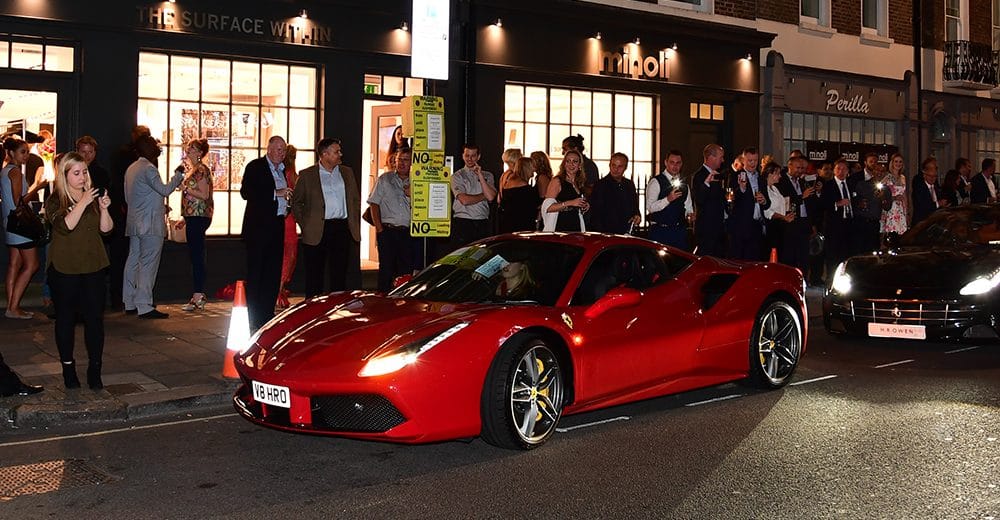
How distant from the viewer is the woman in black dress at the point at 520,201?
13.4 meters

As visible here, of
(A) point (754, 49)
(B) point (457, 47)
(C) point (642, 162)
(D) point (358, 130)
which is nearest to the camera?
(D) point (358, 130)

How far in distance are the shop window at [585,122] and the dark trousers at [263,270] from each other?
7.06m

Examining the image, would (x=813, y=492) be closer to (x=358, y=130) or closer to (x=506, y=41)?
(x=358, y=130)

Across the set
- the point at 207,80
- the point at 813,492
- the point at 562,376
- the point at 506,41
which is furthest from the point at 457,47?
the point at 813,492

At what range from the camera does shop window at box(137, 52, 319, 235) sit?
14328 millimetres

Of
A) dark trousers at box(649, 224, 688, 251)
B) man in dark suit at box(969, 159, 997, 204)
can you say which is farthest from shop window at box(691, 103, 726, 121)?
dark trousers at box(649, 224, 688, 251)

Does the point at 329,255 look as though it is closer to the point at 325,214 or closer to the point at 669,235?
the point at 325,214

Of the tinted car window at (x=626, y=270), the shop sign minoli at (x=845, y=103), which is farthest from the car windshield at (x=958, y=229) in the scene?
the shop sign minoli at (x=845, y=103)

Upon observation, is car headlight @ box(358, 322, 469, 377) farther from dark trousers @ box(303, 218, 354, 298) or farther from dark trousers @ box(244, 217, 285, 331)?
dark trousers @ box(303, 218, 354, 298)

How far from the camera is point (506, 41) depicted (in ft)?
57.0

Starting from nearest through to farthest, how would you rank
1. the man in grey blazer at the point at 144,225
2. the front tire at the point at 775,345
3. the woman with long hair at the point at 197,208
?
the front tire at the point at 775,345
the man in grey blazer at the point at 144,225
the woman with long hair at the point at 197,208

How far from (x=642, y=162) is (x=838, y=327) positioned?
8.45 meters

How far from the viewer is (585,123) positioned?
18.8 meters

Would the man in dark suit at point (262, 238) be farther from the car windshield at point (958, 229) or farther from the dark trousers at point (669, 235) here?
the car windshield at point (958, 229)
